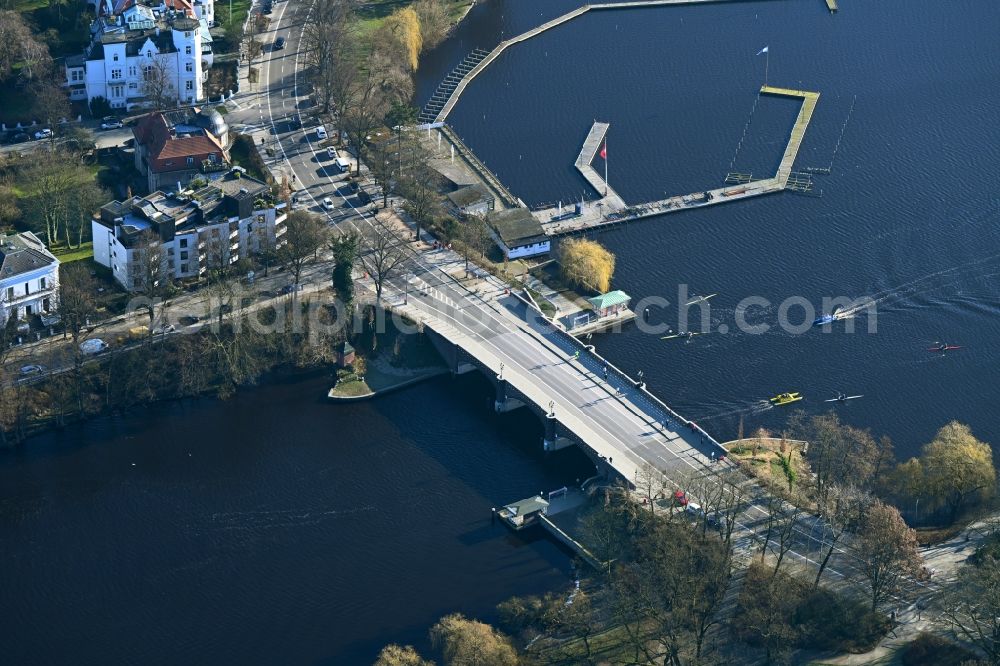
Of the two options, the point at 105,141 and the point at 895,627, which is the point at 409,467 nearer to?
the point at 895,627

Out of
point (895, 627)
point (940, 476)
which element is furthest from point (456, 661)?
point (940, 476)

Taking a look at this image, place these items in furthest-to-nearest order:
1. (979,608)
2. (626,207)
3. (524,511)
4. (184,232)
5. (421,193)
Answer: (626,207) → (421,193) → (184,232) → (524,511) → (979,608)

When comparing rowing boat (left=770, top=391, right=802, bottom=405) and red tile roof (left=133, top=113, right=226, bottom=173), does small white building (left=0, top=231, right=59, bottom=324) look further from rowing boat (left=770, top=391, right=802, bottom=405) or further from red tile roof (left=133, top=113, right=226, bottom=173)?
rowing boat (left=770, top=391, right=802, bottom=405)

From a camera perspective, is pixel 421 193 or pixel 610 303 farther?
pixel 421 193

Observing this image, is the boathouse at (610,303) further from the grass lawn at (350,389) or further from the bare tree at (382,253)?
the grass lawn at (350,389)

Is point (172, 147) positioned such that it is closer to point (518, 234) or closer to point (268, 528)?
point (518, 234)

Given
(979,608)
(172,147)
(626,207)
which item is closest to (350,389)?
(172,147)
